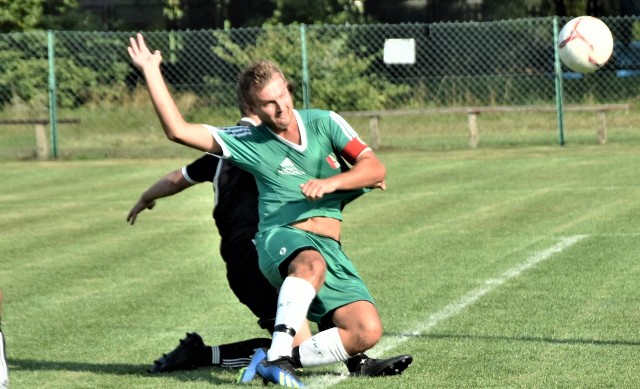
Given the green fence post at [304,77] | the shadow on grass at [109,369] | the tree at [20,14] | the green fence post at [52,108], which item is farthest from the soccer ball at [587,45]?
the tree at [20,14]

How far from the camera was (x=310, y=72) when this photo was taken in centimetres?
2553

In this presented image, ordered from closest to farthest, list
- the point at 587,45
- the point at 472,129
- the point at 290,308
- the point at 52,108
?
1. the point at 290,308
2. the point at 587,45
3. the point at 472,129
4. the point at 52,108

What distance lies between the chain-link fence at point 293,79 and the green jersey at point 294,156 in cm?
1714

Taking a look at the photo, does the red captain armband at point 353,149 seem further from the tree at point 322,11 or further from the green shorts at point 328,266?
the tree at point 322,11

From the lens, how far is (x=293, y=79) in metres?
25.0

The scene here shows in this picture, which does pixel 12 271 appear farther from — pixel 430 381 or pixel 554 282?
pixel 430 381

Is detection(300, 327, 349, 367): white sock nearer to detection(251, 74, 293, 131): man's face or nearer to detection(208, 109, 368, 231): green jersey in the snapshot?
detection(208, 109, 368, 231): green jersey

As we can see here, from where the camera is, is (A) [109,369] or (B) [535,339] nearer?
(A) [109,369]

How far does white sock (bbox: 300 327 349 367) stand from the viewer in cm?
655

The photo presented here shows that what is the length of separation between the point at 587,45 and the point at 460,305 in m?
2.72

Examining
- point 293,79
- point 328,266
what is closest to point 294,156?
point 328,266

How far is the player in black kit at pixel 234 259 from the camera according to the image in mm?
7109

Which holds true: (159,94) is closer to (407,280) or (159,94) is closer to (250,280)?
(250,280)

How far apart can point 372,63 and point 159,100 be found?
71.3ft
